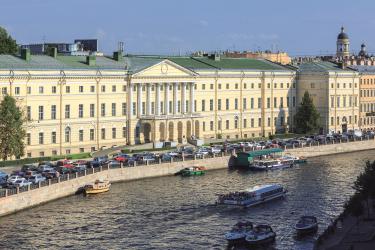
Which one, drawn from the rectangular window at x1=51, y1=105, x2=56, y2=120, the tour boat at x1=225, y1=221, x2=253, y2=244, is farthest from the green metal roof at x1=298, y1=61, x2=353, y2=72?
the tour boat at x1=225, y1=221, x2=253, y2=244

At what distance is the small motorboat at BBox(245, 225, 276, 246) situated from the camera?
50.7 metres

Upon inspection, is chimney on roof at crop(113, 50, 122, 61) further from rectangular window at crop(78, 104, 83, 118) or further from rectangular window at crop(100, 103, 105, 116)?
rectangular window at crop(78, 104, 83, 118)

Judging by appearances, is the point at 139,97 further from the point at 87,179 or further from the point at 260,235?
the point at 260,235

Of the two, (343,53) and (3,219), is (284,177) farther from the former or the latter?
(343,53)

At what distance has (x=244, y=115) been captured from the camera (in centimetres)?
10594

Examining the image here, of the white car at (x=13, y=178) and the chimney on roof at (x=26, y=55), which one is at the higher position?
the chimney on roof at (x=26, y=55)

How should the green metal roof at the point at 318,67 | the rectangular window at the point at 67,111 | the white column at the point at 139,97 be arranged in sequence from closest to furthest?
the rectangular window at the point at 67,111, the white column at the point at 139,97, the green metal roof at the point at 318,67

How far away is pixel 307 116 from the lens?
108m

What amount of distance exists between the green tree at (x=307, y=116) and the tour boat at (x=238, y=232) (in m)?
56.1

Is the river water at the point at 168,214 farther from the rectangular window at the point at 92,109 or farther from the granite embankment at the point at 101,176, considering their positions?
the rectangular window at the point at 92,109

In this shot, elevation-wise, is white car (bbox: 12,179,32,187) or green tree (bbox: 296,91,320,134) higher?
green tree (bbox: 296,91,320,134)

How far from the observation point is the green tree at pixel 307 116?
10738 centimetres

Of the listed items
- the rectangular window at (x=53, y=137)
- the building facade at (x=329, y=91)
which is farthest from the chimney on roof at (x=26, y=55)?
the building facade at (x=329, y=91)

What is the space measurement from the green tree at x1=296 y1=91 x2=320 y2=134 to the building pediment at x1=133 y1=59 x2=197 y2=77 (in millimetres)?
17053
